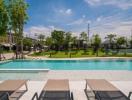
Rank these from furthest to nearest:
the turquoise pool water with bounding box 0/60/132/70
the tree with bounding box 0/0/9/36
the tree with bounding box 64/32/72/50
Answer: the tree with bounding box 64/32/72/50 < the tree with bounding box 0/0/9/36 < the turquoise pool water with bounding box 0/60/132/70

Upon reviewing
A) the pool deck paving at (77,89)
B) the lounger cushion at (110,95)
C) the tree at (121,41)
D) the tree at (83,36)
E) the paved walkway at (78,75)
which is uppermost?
the tree at (83,36)

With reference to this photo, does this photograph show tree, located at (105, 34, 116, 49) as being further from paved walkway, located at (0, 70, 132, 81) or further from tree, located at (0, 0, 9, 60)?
paved walkway, located at (0, 70, 132, 81)

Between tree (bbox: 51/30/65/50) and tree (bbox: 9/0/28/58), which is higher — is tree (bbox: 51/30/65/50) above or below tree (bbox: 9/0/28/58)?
below

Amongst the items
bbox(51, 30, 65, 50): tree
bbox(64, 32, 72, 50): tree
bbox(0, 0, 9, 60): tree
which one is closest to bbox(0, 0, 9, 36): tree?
bbox(0, 0, 9, 60): tree

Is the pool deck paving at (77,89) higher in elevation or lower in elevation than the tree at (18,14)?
lower

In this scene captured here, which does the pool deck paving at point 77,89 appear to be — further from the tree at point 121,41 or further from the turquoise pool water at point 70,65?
the tree at point 121,41

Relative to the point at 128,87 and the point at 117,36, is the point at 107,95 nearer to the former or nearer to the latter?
the point at 128,87

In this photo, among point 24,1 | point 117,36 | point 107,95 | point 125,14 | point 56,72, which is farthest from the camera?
point 117,36

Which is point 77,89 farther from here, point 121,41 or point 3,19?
point 121,41

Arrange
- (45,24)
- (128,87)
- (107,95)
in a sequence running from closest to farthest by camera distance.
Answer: (107,95) → (128,87) → (45,24)

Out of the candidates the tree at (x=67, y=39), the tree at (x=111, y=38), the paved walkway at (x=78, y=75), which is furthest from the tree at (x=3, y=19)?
the tree at (x=111, y=38)

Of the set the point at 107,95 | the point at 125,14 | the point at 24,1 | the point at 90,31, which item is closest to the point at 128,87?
the point at 107,95

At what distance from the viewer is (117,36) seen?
53.8m

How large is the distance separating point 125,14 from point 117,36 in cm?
1602
